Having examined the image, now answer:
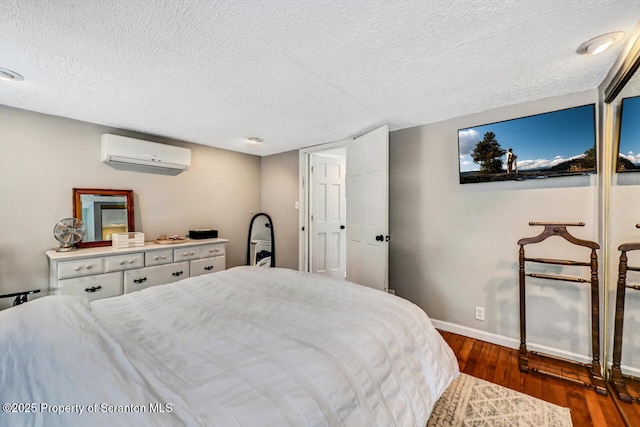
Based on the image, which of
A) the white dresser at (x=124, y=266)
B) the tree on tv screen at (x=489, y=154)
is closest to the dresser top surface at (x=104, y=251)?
the white dresser at (x=124, y=266)

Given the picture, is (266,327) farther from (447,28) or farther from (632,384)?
(632,384)

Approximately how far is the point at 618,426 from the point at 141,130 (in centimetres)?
467

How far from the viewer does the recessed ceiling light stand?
5.94 ft

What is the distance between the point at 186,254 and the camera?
323 centimetres

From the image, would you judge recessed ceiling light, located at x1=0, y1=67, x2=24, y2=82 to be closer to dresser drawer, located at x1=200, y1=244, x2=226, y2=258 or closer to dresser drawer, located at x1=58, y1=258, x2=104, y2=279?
dresser drawer, located at x1=58, y1=258, x2=104, y2=279

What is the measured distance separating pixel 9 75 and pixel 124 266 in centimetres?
173

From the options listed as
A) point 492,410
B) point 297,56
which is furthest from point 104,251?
point 492,410

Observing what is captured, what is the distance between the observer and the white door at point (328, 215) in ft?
13.4

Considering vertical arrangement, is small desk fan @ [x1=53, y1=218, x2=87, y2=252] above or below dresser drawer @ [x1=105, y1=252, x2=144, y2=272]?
above

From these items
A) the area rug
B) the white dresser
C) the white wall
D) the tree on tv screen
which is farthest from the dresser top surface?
the tree on tv screen

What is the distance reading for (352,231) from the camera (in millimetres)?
3299

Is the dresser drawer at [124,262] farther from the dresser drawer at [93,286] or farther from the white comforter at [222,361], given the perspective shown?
the white comforter at [222,361]

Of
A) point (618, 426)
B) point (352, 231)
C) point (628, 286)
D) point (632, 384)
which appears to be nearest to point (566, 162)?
point (628, 286)

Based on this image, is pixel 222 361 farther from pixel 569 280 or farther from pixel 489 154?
pixel 489 154
